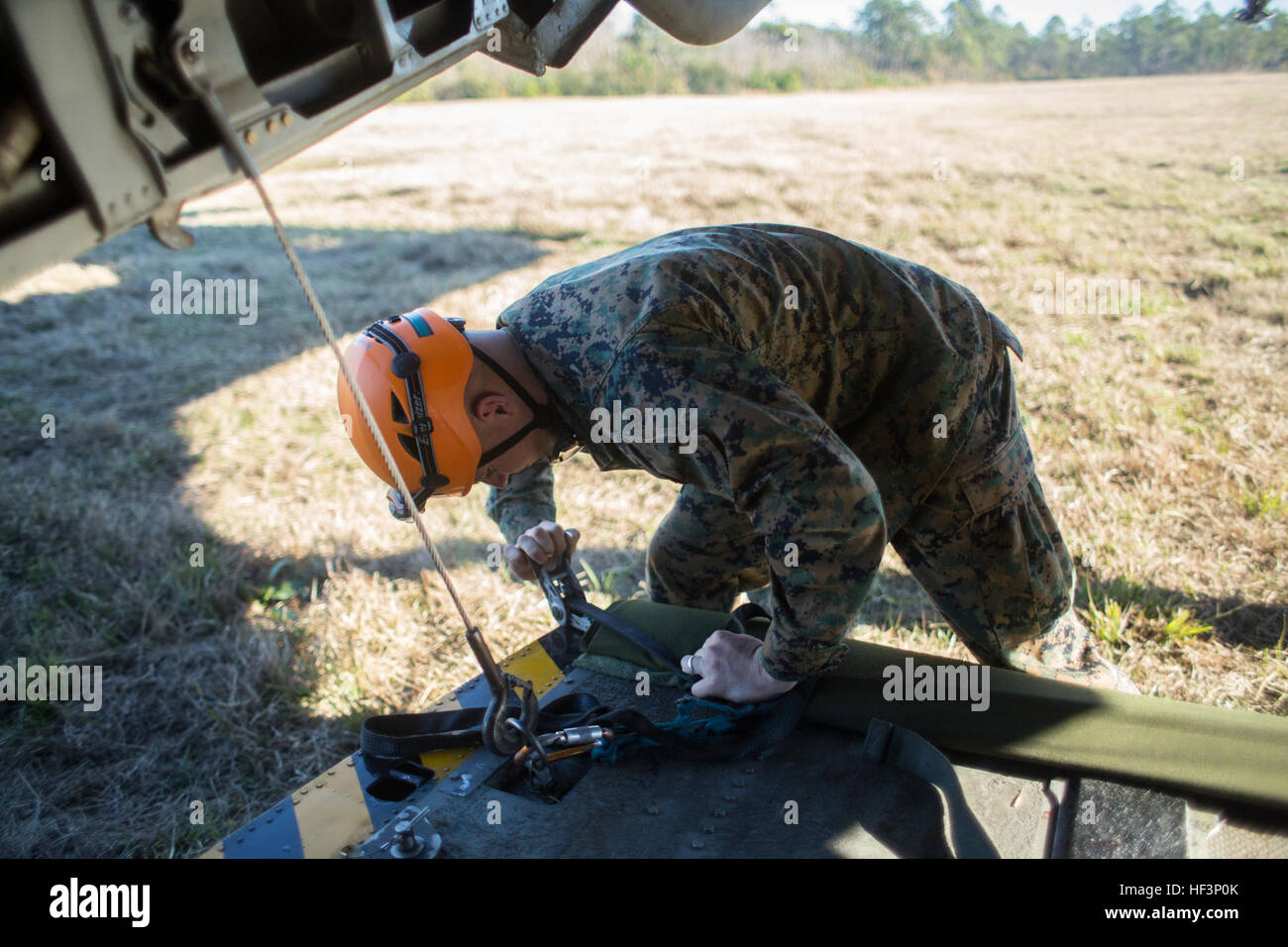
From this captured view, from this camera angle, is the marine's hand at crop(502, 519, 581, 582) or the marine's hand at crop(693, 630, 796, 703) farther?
the marine's hand at crop(502, 519, 581, 582)

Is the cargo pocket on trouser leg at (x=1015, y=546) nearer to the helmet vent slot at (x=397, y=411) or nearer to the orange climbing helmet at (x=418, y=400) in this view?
the orange climbing helmet at (x=418, y=400)

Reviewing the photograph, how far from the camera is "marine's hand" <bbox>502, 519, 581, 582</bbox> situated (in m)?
2.66

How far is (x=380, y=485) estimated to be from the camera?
5059mm

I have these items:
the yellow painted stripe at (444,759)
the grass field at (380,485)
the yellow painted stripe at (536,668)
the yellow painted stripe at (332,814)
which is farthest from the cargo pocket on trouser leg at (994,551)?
the yellow painted stripe at (332,814)

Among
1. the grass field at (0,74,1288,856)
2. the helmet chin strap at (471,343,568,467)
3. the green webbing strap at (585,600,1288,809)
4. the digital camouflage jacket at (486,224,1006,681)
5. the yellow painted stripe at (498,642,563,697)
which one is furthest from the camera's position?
the grass field at (0,74,1288,856)

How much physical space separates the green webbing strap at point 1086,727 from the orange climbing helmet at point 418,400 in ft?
3.73

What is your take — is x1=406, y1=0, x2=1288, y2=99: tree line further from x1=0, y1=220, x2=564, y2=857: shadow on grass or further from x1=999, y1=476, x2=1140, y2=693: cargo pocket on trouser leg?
x1=999, y1=476, x2=1140, y2=693: cargo pocket on trouser leg

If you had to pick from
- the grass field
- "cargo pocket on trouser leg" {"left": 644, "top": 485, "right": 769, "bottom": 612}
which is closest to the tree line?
the grass field

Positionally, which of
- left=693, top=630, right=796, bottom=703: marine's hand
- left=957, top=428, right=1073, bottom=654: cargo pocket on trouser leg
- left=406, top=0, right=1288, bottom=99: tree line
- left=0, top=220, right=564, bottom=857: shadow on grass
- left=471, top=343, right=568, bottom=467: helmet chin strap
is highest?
left=406, top=0, right=1288, bottom=99: tree line

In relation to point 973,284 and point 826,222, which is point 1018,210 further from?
point 973,284

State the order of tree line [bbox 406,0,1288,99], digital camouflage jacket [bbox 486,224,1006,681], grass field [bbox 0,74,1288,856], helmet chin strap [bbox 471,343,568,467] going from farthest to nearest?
tree line [bbox 406,0,1288,99]
grass field [bbox 0,74,1288,856]
helmet chin strap [bbox 471,343,568,467]
digital camouflage jacket [bbox 486,224,1006,681]

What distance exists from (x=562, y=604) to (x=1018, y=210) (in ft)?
27.7

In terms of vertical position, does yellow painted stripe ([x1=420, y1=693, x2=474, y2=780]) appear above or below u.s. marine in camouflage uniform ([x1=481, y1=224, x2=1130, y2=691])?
below

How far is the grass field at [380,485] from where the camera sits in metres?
3.14
